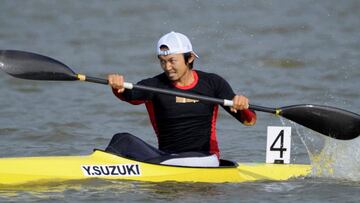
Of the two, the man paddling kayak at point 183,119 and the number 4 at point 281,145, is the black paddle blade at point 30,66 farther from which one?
the number 4 at point 281,145

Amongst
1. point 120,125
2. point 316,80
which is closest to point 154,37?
point 316,80

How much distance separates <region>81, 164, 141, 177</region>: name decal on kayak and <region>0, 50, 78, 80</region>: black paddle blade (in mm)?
936

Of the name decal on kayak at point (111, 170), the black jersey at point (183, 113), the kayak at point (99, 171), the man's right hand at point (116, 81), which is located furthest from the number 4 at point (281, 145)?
the man's right hand at point (116, 81)

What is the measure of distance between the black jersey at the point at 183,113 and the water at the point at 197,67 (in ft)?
1.36

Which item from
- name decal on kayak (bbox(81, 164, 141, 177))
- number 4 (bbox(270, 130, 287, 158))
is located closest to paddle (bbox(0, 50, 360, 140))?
number 4 (bbox(270, 130, 287, 158))

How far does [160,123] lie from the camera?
8531mm

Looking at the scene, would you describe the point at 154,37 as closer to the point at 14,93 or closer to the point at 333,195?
the point at 14,93

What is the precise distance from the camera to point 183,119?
27.9ft

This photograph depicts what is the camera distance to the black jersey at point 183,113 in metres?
8.49

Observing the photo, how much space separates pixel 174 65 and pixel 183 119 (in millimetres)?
513

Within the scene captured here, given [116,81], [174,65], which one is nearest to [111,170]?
[116,81]

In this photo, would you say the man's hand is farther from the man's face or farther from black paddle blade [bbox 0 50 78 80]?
black paddle blade [bbox 0 50 78 80]

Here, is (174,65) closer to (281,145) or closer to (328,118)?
(281,145)

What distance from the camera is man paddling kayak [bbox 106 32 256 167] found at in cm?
841
